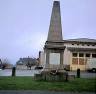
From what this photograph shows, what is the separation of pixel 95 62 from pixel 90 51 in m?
8.03

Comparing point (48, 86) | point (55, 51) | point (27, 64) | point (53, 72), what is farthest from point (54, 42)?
point (27, 64)

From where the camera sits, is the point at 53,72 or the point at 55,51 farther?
the point at 55,51

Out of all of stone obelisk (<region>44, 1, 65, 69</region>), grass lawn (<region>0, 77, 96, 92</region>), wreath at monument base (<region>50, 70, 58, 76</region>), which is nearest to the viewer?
grass lawn (<region>0, 77, 96, 92</region>)

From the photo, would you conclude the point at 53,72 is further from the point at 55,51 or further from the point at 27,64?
the point at 27,64

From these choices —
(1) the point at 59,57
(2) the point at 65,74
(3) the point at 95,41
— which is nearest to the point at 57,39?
(1) the point at 59,57

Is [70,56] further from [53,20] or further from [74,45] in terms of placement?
[53,20]

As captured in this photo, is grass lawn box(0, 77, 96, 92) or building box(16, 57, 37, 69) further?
building box(16, 57, 37, 69)

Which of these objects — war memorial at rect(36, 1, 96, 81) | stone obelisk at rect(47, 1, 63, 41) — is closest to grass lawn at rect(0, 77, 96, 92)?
war memorial at rect(36, 1, 96, 81)

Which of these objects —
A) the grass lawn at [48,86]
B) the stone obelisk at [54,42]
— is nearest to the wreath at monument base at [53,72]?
the stone obelisk at [54,42]

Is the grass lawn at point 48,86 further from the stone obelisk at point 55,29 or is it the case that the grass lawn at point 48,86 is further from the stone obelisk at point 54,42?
the stone obelisk at point 55,29

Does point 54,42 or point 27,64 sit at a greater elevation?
point 27,64

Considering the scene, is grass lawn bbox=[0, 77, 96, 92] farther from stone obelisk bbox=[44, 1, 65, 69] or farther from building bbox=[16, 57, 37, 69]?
building bbox=[16, 57, 37, 69]

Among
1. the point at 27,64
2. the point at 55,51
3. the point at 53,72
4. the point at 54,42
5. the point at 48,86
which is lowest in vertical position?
the point at 48,86

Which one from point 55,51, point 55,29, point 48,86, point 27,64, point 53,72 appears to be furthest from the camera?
point 27,64
